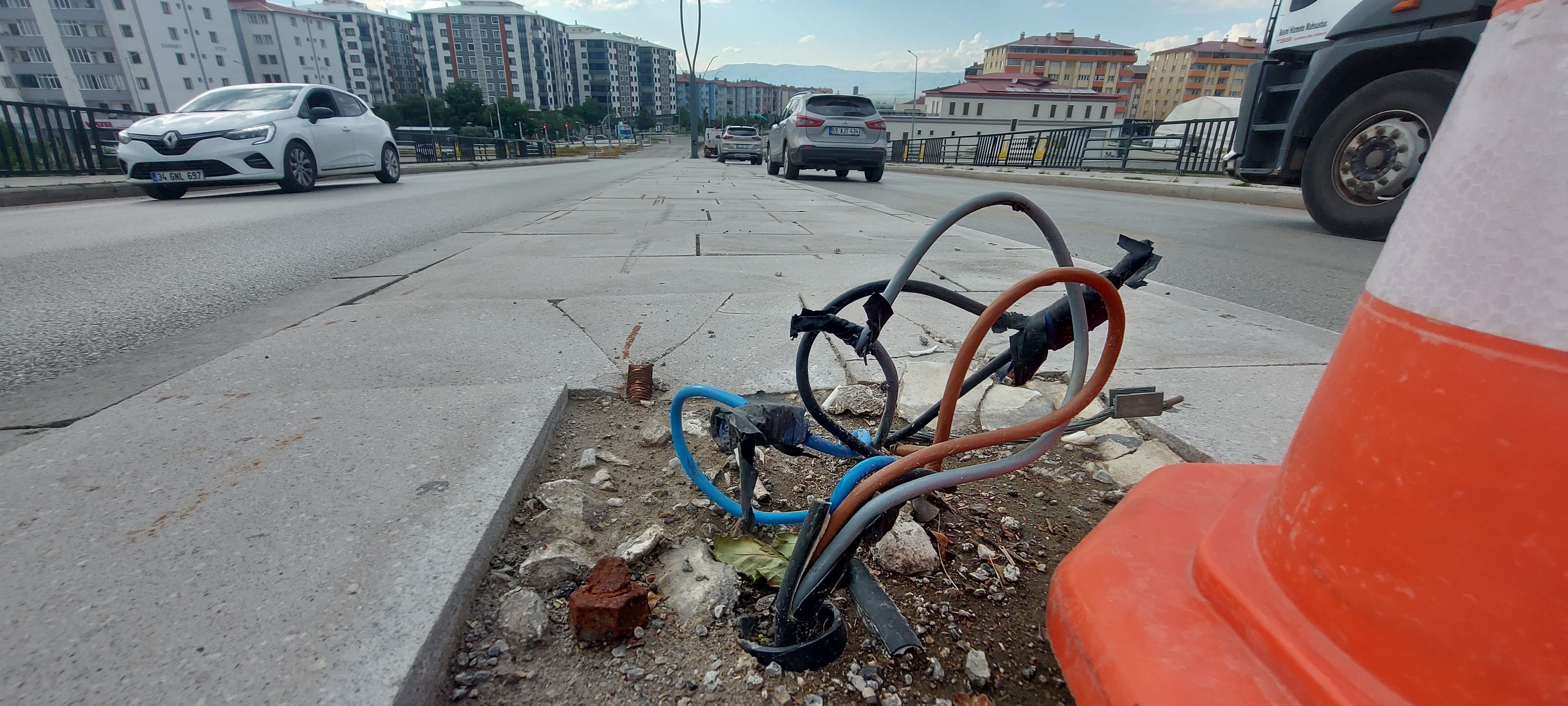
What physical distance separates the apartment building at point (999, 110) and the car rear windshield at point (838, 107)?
57.8 m

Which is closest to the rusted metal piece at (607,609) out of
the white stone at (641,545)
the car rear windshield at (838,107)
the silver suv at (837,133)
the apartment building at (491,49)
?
the white stone at (641,545)

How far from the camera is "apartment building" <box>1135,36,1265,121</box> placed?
9956 cm

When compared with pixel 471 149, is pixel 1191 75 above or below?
above

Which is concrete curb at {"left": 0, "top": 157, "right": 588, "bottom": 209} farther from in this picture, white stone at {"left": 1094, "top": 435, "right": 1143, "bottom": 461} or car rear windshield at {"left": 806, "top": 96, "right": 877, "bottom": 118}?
white stone at {"left": 1094, "top": 435, "right": 1143, "bottom": 461}

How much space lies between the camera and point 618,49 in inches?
4742

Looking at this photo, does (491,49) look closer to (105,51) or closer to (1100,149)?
(105,51)

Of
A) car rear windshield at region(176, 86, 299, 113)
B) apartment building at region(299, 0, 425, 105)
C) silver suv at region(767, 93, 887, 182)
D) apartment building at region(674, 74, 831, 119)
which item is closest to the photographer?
car rear windshield at region(176, 86, 299, 113)

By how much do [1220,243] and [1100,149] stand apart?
1518 cm

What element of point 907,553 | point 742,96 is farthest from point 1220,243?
point 742,96

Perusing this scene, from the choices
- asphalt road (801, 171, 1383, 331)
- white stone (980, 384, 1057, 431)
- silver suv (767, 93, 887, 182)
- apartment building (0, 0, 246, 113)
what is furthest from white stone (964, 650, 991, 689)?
apartment building (0, 0, 246, 113)

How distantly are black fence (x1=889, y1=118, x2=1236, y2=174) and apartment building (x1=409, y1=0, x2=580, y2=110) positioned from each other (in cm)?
9277

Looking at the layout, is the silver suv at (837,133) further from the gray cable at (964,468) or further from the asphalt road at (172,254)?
the gray cable at (964,468)

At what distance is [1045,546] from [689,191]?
9193 mm

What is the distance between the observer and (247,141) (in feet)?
25.7
